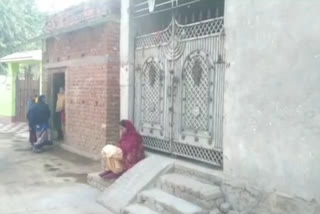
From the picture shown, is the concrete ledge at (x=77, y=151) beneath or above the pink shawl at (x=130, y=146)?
beneath

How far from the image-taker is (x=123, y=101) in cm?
673

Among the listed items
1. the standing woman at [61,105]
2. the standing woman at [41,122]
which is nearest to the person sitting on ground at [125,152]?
the standing woman at [41,122]

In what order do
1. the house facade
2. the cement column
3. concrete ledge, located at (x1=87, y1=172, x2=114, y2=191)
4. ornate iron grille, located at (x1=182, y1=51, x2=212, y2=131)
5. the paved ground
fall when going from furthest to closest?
the cement column < concrete ledge, located at (x1=87, y1=172, x2=114, y2=191) < the paved ground < ornate iron grille, located at (x1=182, y1=51, x2=212, y2=131) < the house facade

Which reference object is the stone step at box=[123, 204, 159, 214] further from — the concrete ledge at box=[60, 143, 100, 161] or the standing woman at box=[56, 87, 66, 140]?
the standing woman at box=[56, 87, 66, 140]

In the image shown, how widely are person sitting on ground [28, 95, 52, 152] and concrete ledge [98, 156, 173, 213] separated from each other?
512 centimetres

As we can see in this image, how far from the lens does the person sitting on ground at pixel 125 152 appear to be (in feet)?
19.7

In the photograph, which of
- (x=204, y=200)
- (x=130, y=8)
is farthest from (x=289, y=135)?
(x=130, y=8)

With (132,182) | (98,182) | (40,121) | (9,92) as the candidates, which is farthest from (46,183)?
(9,92)

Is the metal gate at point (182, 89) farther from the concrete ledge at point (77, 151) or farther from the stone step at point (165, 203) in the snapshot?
the concrete ledge at point (77, 151)

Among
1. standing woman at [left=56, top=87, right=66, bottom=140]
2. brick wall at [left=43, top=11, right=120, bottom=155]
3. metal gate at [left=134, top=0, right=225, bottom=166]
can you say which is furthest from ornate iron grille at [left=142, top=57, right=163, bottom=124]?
standing woman at [left=56, top=87, right=66, bottom=140]

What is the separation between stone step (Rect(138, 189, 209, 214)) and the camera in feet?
14.5

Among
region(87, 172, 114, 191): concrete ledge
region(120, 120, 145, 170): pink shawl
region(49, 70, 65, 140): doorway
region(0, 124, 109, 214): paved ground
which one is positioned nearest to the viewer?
region(0, 124, 109, 214): paved ground

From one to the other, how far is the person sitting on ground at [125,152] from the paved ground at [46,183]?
54 cm

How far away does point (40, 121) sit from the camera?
10.4 m
